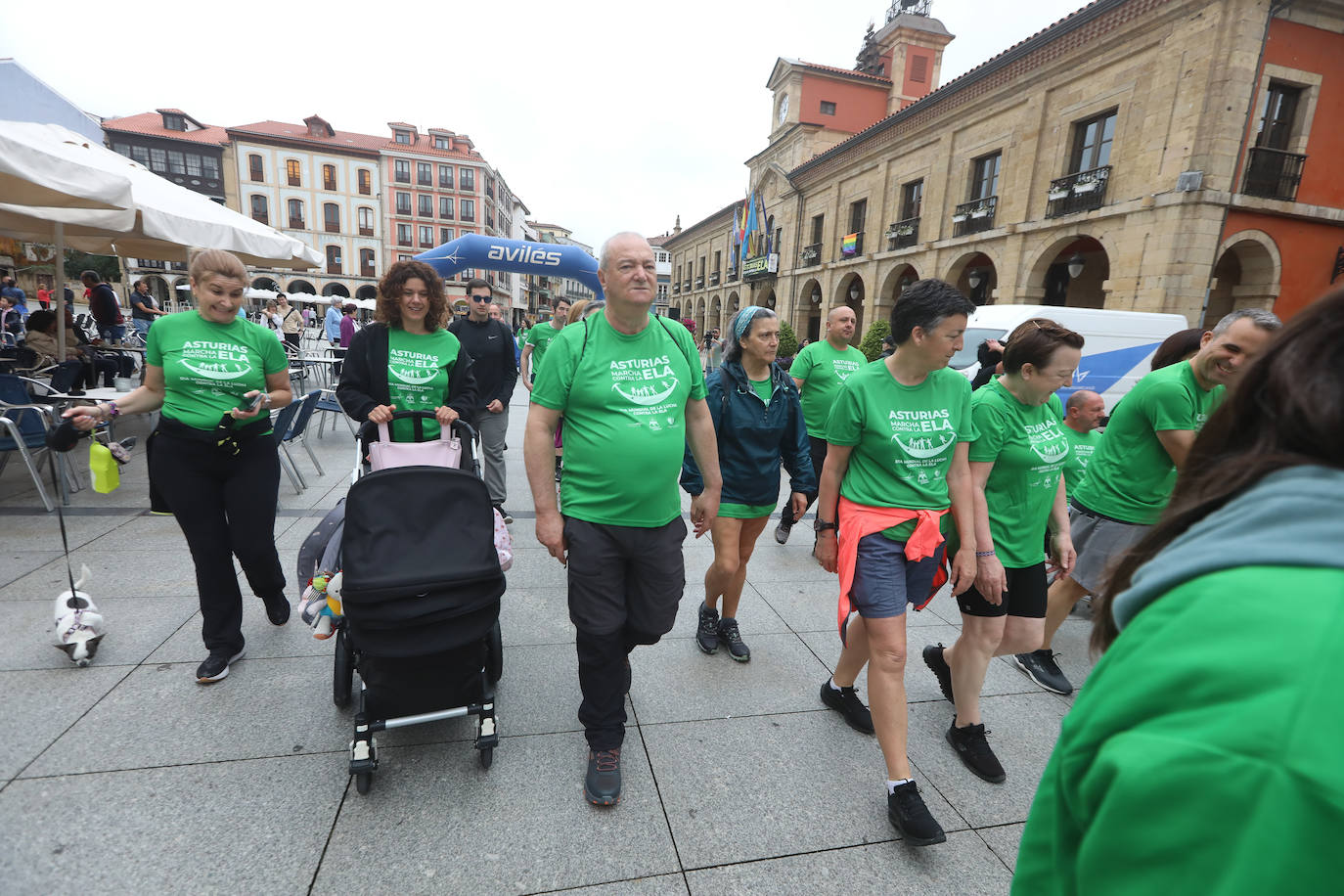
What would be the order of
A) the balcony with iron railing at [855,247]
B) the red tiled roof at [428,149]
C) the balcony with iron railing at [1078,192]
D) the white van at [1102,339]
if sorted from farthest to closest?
the red tiled roof at [428,149] → the balcony with iron railing at [855,247] → the balcony with iron railing at [1078,192] → the white van at [1102,339]

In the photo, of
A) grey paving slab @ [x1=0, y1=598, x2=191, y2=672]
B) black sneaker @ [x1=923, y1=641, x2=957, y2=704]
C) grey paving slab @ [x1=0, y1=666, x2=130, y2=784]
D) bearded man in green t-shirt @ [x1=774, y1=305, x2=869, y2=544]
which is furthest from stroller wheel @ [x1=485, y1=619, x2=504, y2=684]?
bearded man in green t-shirt @ [x1=774, y1=305, x2=869, y2=544]

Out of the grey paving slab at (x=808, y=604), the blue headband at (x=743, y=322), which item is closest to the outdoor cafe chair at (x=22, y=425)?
the blue headband at (x=743, y=322)

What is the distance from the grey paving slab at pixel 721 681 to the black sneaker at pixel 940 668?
22.0 inches

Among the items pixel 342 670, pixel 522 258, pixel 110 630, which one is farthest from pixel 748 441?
pixel 522 258

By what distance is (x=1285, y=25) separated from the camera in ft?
37.5

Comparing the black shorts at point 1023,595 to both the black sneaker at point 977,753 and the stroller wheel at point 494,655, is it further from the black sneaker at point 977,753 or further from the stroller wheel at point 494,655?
the stroller wheel at point 494,655

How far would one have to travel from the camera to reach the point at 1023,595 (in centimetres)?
271

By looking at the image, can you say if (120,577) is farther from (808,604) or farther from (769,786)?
(808,604)

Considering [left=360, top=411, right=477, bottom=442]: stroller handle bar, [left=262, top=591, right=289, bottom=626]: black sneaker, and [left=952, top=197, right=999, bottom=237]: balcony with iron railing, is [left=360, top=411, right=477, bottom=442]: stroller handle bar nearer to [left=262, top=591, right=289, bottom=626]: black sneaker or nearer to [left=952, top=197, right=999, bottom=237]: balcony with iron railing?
[left=262, top=591, right=289, bottom=626]: black sneaker

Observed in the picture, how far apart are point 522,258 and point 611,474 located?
7.63 m

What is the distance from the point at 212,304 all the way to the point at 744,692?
3.29 metres

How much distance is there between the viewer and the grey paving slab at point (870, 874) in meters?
2.04

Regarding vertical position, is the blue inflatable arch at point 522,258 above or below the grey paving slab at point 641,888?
above

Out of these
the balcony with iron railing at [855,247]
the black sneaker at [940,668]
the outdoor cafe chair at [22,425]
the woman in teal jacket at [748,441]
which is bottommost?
the black sneaker at [940,668]
